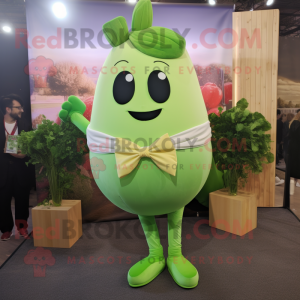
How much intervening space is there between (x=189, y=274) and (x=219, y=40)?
2541 mm

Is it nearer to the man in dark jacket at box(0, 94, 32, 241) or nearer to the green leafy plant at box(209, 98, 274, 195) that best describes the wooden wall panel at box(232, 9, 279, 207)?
the green leafy plant at box(209, 98, 274, 195)

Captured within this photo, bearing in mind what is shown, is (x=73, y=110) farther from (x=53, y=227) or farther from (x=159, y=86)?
(x=53, y=227)

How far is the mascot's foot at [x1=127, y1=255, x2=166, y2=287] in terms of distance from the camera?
179 centimetres

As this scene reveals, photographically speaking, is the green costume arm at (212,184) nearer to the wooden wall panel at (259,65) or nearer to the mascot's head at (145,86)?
the wooden wall panel at (259,65)

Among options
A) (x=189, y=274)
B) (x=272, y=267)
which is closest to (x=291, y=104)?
(x=272, y=267)

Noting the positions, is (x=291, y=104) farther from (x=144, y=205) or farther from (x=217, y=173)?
(x=144, y=205)

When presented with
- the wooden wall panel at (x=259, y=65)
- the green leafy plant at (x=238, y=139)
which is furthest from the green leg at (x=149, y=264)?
the wooden wall panel at (x=259, y=65)

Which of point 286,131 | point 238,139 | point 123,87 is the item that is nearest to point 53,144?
point 123,87

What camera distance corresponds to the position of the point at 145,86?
148 cm

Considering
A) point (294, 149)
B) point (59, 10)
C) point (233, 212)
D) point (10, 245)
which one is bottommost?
point (10, 245)

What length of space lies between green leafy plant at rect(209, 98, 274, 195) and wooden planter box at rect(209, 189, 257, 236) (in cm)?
13

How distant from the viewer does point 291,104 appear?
10.9 feet

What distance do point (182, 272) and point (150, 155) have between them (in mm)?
940

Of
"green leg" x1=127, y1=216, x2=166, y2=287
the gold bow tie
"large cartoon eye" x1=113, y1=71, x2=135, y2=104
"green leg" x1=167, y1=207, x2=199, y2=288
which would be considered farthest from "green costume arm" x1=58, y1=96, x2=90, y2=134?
"green leg" x1=167, y1=207, x2=199, y2=288
